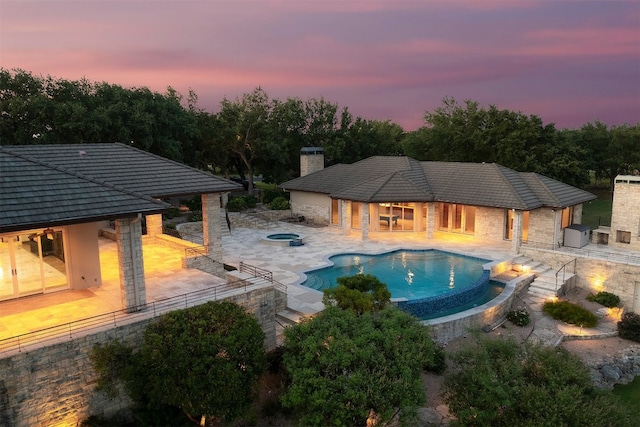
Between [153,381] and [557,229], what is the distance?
932 inches

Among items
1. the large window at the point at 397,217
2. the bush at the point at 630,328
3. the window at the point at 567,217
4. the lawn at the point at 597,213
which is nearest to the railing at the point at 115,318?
the bush at the point at 630,328

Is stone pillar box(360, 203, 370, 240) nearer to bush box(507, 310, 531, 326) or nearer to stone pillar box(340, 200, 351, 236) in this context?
stone pillar box(340, 200, 351, 236)

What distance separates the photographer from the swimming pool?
18.1 metres

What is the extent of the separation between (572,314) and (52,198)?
1992 cm

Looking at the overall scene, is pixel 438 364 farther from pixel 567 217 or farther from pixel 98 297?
pixel 567 217

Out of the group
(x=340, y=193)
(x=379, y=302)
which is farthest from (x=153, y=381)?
(x=340, y=193)

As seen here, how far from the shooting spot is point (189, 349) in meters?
10.8

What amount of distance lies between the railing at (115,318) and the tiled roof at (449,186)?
15.3m

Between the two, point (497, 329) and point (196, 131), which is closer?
point (497, 329)

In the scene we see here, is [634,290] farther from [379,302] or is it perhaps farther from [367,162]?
[367,162]

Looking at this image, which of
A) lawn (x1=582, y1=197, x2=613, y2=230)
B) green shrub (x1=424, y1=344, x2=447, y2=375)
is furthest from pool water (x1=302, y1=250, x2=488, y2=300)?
lawn (x1=582, y1=197, x2=613, y2=230)

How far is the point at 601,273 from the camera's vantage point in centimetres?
2244

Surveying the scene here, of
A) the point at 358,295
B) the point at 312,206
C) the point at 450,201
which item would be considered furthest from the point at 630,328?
the point at 312,206

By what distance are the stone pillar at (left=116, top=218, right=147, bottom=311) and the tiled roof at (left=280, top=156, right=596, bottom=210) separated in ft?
56.5
